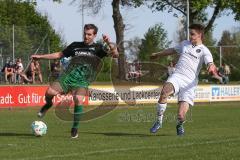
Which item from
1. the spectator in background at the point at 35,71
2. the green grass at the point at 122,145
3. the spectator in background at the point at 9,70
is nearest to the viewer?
the green grass at the point at 122,145

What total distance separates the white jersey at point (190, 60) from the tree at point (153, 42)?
41.4 metres

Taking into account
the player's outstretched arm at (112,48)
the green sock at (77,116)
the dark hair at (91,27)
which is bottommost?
the green sock at (77,116)

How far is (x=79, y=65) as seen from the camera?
13672 mm

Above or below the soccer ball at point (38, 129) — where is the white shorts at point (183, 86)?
above

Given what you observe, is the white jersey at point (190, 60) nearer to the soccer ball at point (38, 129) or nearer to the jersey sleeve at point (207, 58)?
the jersey sleeve at point (207, 58)

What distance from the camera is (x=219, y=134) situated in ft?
46.0

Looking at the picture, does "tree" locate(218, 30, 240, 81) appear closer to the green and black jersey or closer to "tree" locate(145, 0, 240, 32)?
"tree" locate(145, 0, 240, 32)

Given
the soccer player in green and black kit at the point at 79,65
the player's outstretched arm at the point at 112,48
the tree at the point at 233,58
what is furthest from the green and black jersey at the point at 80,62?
the tree at the point at 233,58

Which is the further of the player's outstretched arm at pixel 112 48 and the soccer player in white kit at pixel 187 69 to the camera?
the soccer player in white kit at pixel 187 69

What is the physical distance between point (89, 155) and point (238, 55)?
47.5m

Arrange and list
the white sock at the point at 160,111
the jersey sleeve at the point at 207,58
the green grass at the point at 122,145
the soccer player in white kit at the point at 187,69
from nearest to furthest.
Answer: the green grass at the point at 122,145, the jersey sleeve at the point at 207,58, the soccer player in white kit at the point at 187,69, the white sock at the point at 160,111

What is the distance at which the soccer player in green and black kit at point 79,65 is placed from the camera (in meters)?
13.3

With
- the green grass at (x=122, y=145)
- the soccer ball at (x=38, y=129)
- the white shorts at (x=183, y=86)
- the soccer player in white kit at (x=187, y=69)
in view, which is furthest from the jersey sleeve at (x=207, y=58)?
the soccer ball at (x=38, y=129)

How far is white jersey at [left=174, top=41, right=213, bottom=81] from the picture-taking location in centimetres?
1345
